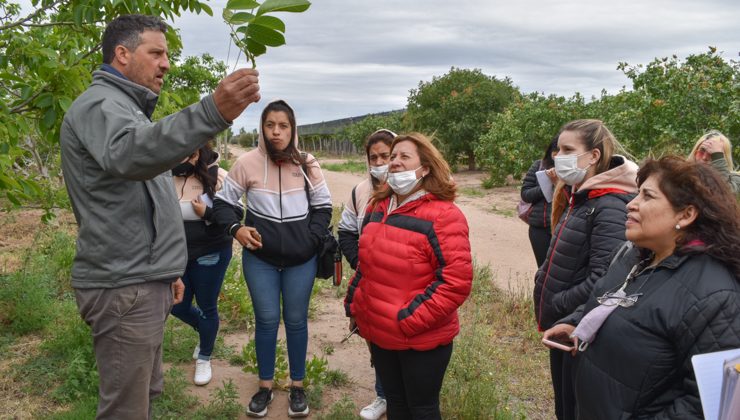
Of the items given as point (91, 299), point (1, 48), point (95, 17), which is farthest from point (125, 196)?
point (1, 48)

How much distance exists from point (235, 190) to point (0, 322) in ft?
9.34

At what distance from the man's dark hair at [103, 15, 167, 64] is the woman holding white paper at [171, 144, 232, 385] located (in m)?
1.70

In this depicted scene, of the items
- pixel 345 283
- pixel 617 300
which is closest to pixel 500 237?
pixel 345 283

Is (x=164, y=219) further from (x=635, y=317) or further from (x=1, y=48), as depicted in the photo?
(x=1, y=48)

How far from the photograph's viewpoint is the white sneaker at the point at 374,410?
3664 mm

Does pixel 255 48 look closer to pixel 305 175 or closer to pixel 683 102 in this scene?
pixel 305 175

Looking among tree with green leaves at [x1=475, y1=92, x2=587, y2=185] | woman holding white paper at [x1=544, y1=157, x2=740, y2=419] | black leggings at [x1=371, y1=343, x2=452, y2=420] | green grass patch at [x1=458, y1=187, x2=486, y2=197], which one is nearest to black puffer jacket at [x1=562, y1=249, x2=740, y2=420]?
woman holding white paper at [x1=544, y1=157, x2=740, y2=419]

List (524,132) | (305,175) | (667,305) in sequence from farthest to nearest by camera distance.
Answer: (524,132) → (305,175) → (667,305)

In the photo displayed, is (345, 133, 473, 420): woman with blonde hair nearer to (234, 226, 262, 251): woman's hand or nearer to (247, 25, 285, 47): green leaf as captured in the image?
(234, 226, 262, 251): woman's hand

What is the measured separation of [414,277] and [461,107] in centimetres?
→ 2078

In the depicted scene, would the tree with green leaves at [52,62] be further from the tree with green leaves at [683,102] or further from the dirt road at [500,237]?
the tree with green leaves at [683,102]

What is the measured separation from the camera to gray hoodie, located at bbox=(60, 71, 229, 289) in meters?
1.96

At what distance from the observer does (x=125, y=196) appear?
211 centimetres

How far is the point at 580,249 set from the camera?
2.72m
